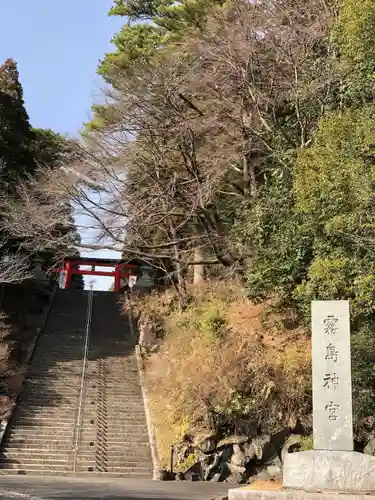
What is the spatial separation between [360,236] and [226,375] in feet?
15.3

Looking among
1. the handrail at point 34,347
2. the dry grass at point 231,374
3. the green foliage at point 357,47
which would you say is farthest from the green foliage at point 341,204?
the handrail at point 34,347

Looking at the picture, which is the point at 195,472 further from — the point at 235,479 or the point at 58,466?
the point at 58,466

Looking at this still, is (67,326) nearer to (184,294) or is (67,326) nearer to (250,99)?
(184,294)

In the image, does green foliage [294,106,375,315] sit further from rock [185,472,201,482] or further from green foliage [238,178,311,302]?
rock [185,472,201,482]

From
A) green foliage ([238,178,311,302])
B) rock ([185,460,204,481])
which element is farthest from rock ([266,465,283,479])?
green foliage ([238,178,311,302])

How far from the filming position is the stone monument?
8.27 m

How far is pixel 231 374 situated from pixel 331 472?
17.6 feet

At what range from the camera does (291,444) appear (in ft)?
41.0

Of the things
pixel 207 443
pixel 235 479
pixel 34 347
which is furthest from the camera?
pixel 34 347

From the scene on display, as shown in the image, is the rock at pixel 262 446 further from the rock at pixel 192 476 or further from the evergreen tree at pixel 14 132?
the evergreen tree at pixel 14 132

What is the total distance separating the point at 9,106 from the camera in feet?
77.5

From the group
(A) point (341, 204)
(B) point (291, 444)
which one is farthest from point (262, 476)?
(A) point (341, 204)

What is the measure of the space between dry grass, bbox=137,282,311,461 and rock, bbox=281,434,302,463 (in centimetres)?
41

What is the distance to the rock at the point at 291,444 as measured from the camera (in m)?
12.4
